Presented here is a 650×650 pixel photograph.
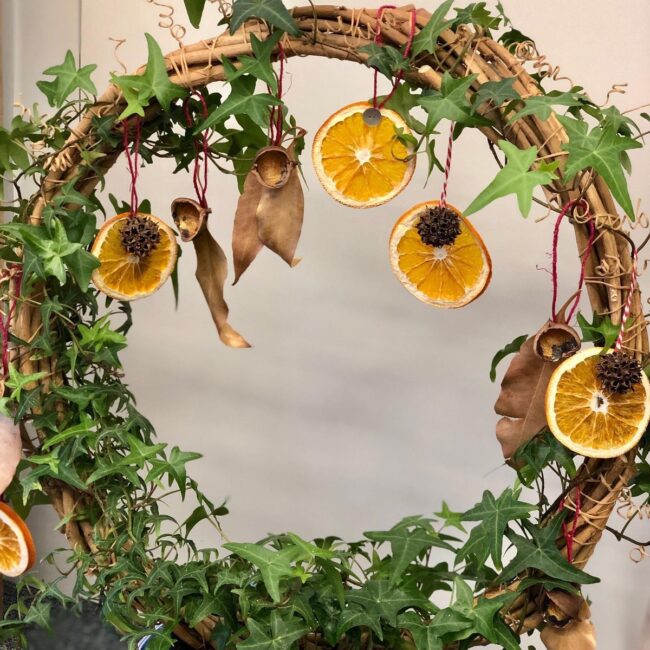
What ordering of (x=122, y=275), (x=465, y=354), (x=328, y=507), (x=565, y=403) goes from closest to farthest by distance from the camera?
(x=565, y=403), (x=122, y=275), (x=465, y=354), (x=328, y=507)

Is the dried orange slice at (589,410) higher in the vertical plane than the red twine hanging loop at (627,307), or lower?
lower

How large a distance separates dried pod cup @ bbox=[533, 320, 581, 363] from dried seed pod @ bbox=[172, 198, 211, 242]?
355 mm

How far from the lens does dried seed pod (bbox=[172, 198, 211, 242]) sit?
33.7 inches

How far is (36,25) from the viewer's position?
1235 mm

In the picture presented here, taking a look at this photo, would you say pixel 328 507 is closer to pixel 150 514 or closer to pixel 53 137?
pixel 150 514

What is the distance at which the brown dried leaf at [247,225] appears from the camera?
83cm

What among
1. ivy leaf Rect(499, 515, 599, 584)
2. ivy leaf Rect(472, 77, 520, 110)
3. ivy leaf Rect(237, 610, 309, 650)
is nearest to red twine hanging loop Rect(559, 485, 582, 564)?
ivy leaf Rect(499, 515, 599, 584)

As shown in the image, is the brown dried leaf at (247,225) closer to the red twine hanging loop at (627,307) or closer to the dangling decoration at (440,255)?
the dangling decoration at (440,255)

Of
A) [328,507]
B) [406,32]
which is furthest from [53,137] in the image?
[328,507]

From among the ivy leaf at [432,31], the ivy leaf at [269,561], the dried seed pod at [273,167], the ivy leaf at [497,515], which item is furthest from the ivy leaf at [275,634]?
the ivy leaf at [432,31]

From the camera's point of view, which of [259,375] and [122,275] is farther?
[259,375]

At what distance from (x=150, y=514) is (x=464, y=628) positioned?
35cm

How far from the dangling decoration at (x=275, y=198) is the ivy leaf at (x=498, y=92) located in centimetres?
19

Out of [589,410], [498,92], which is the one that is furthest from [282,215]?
[589,410]
